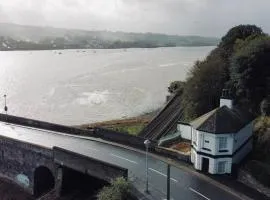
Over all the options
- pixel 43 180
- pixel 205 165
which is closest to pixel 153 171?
pixel 205 165

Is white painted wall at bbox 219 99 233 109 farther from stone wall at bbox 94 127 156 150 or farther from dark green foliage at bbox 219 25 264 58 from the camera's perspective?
dark green foliage at bbox 219 25 264 58

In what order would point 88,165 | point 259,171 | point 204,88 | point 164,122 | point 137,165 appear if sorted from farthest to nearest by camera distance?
point 164,122, point 204,88, point 137,165, point 88,165, point 259,171

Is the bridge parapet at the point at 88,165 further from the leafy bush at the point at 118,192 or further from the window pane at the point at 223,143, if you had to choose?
the window pane at the point at 223,143

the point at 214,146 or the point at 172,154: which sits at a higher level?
the point at 214,146

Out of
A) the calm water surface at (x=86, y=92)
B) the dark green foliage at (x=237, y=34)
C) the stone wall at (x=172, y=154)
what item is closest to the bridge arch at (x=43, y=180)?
the stone wall at (x=172, y=154)

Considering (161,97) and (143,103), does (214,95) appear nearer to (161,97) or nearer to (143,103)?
(143,103)

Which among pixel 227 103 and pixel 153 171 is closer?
pixel 153 171

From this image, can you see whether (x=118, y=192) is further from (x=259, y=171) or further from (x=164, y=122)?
(x=164, y=122)
